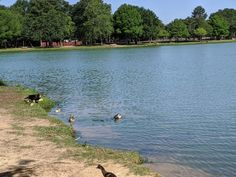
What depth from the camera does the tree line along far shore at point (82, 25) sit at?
141375 millimetres

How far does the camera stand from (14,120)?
2209 centimetres

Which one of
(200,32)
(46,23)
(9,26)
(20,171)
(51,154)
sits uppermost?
(46,23)

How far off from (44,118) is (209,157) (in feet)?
30.6

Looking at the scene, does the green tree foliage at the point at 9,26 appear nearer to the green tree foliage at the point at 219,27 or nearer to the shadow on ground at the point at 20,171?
the green tree foliage at the point at 219,27

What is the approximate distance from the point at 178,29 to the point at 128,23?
33778 mm

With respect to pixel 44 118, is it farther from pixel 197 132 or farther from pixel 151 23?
pixel 151 23

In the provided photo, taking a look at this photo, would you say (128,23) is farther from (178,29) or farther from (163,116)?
(163,116)

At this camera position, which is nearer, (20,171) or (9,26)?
(20,171)

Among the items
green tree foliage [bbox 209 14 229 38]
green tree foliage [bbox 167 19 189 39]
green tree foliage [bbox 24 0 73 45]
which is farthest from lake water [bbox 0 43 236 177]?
green tree foliage [bbox 209 14 229 38]

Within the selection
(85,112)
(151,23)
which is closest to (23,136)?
(85,112)

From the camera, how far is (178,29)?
18300cm

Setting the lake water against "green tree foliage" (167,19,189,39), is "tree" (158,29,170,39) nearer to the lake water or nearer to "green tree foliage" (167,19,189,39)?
"green tree foliage" (167,19,189,39)

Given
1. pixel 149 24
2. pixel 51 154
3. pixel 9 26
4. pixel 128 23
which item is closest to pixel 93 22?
pixel 128 23

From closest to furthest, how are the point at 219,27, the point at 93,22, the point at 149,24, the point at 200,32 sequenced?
the point at 93,22
the point at 149,24
the point at 200,32
the point at 219,27
